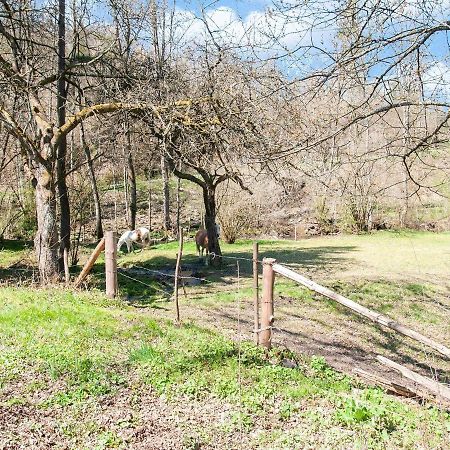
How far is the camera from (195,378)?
4.82 meters

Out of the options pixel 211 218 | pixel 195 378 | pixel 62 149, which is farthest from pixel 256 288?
pixel 211 218

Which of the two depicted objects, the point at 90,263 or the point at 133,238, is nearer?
the point at 90,263

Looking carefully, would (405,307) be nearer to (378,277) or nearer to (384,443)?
(378,277)

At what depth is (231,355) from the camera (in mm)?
5500

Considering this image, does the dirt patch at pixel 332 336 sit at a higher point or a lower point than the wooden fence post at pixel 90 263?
lower

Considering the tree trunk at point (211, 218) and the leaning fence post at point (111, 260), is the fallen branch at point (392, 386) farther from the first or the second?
the tree trunk at point (211, 218)

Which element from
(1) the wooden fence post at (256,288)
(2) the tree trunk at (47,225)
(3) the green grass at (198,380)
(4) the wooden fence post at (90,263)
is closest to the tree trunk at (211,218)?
(2) the tree trunk at (47,225)

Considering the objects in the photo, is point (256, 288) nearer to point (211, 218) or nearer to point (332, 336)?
point (332, 336)

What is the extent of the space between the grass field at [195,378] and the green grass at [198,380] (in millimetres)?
15

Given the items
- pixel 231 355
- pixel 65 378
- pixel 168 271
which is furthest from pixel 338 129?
pixel 168 271

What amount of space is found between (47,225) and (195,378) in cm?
609

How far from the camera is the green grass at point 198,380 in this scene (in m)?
3.92

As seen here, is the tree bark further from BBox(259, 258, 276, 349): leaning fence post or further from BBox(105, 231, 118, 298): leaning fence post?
BBox(259, 258, 276, 349): leaning fence post

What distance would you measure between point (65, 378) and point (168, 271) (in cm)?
820
